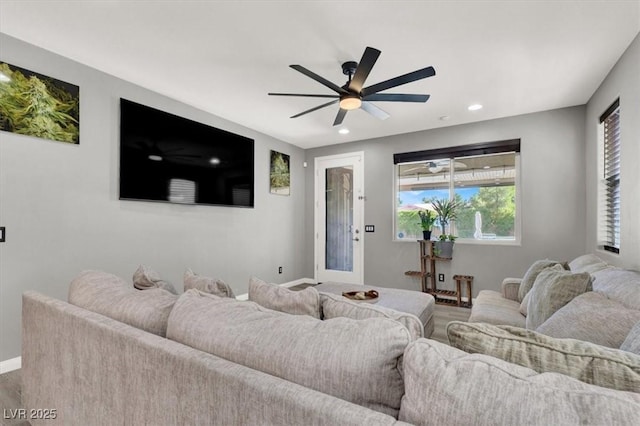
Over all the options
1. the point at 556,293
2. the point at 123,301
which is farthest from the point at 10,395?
the point at 556,293

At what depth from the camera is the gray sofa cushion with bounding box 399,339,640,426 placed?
0.51m

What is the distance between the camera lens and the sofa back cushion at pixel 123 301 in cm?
117

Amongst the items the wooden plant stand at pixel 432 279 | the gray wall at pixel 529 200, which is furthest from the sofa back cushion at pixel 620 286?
the wooden plant stand at pixel 432 279

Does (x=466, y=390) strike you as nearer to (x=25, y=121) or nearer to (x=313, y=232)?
(x=25, y=121)

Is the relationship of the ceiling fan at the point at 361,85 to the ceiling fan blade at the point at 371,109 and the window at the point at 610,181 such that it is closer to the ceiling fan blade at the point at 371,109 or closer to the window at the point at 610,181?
the ceiling fan blade at the point at 371,109

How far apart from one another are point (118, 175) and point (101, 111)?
0.60 meters

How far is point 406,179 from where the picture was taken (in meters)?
4.89

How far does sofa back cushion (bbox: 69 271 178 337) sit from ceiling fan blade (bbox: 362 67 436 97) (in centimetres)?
211

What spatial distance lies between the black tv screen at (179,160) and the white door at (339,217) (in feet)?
5.30

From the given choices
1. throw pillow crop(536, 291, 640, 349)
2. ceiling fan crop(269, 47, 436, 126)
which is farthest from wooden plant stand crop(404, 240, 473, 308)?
throw pillow crop(536, 291, 640, 349)

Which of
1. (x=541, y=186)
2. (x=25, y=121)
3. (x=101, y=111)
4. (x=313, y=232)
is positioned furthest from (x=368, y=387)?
(x=313, y=232)

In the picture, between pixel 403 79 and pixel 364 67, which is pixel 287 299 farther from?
pixel 403 79

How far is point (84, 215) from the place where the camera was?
2.74 metres

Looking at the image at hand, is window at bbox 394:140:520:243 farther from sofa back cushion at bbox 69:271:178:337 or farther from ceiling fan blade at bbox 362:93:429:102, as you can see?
sofa back cushion at bbox 69:271:178:337
